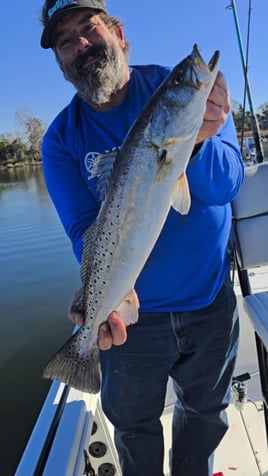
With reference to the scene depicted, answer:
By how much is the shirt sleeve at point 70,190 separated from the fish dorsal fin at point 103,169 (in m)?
0.22

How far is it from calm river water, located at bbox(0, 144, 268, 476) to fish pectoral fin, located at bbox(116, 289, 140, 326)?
202cm

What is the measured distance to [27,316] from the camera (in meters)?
8.14

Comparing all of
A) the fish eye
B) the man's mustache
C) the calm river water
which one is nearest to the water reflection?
the calm river water

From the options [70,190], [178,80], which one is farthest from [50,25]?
[178,80]

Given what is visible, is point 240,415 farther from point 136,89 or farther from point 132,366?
point 136,89

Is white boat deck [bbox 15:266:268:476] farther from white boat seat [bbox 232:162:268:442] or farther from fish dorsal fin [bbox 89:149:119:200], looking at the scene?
fish dorsal fin [bbox 89:149:119:200]

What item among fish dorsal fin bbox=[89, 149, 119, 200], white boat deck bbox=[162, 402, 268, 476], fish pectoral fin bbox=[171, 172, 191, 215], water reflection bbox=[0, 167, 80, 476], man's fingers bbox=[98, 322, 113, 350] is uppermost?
fish dorsal fin bbox=[89, 149, 119, 200]

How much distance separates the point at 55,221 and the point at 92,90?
15169 mm

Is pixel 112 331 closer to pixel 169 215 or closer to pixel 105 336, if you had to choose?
pixel 105 336

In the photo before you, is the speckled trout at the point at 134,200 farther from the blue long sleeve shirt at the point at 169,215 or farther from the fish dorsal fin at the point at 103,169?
the blue long sleeve shirt at the point at 169,215

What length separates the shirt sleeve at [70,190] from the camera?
79.7 inches

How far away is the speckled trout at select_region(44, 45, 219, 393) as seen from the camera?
4.82 feet

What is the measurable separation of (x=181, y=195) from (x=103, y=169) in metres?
0.37

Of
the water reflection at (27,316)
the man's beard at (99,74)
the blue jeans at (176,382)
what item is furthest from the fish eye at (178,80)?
the water reflection at (27,316)
